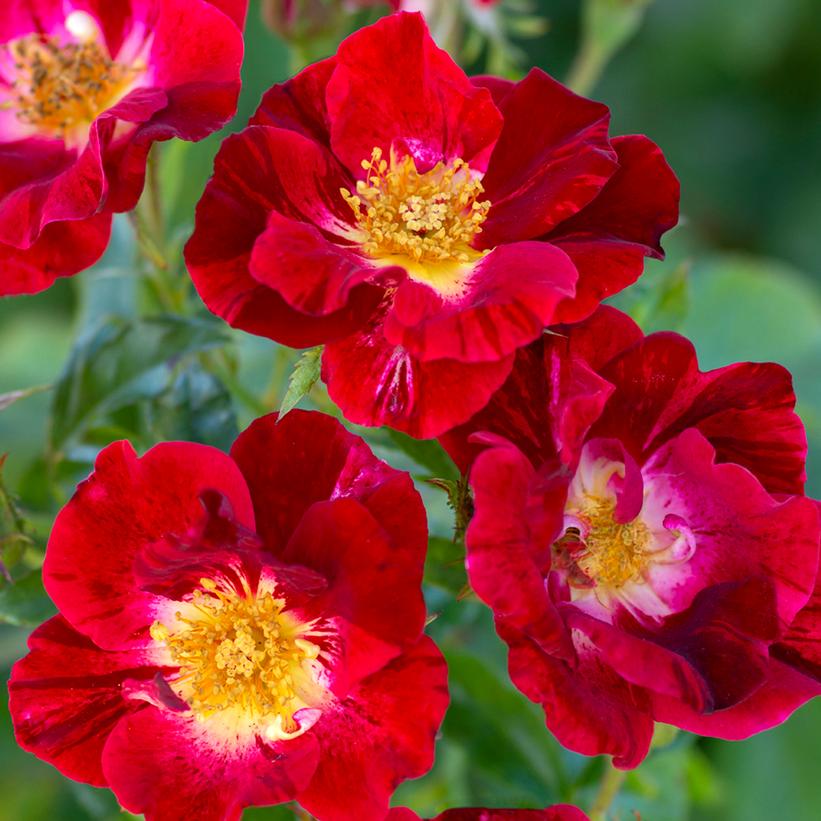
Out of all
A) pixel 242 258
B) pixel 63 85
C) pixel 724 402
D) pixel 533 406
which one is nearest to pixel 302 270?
pixel 242 258

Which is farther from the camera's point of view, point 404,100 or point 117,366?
point 117,366

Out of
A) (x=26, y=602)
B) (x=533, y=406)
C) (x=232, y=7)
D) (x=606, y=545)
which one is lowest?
(x=26, y=602)

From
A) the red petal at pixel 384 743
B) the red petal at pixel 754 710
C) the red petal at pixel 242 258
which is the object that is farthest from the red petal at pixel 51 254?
the red petal at pixel 754 710

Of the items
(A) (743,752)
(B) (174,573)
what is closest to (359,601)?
(B) (174,573)

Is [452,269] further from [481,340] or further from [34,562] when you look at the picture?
[34,562]

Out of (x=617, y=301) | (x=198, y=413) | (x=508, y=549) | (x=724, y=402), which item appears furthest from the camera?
(x=617, y=301)

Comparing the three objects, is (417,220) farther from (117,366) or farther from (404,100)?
(117,366)

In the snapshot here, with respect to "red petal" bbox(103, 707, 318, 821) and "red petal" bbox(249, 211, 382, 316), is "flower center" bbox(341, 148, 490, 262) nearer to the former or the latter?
"red petal" bbox(249, 211, 382, 316)

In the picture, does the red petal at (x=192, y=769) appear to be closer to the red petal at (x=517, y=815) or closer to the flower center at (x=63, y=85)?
the red petal at (x=517, y=815)
